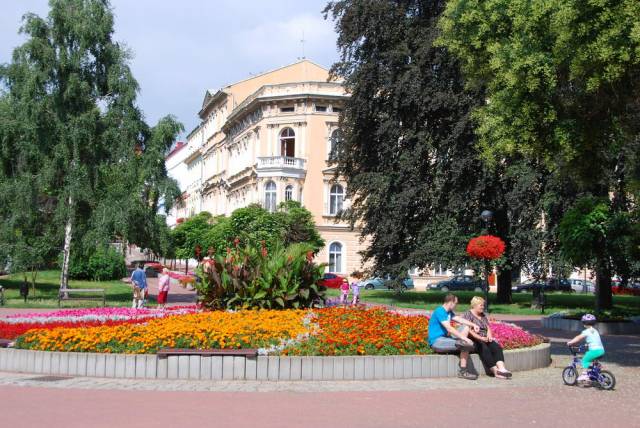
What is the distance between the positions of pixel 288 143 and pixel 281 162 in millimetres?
3421

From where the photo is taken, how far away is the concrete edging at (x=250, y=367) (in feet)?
37.1

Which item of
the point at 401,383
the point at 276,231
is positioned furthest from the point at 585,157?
the point at 276,231

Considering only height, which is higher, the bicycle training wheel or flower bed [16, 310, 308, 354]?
Result: flower bed [16, 310, 308, 354]

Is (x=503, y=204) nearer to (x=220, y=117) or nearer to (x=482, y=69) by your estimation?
(x=482, y=69)

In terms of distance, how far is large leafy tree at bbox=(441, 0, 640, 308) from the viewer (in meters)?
13.4

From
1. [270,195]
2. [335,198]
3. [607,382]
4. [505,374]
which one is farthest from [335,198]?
[607,382]

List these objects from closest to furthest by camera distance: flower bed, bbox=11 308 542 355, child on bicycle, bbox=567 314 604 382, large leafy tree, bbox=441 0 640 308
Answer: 1. child on bicycle, bbox=567 314 604 382
2. flower bed, bbox=11 308 542 355
3. large leafy tree, bbox=441 0 640 308

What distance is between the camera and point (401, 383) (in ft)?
36.6

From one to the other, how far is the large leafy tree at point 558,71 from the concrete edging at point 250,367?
19.0 ft

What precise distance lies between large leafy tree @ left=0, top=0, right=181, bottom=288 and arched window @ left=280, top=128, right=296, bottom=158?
2519 cm

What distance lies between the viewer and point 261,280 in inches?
640

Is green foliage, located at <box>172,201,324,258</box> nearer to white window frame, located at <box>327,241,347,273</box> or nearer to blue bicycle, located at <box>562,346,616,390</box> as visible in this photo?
white window frame, located at <box>327,241,347,273</box>

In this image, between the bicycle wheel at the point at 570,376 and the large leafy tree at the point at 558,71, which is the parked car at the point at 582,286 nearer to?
the large leafy tree at the point at 558,71

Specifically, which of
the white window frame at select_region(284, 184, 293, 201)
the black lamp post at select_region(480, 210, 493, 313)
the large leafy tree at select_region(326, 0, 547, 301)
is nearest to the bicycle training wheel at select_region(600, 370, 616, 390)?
the black lamp post at select_region(480, 210, 493, 313)
